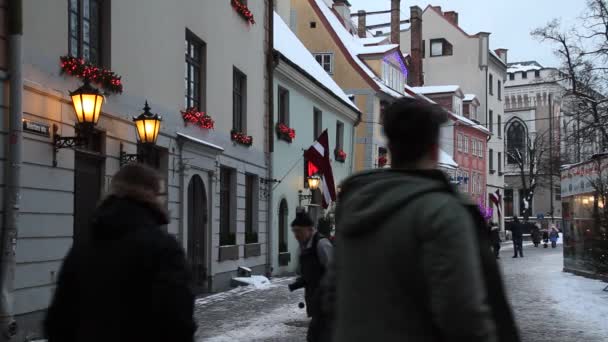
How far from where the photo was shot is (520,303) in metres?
15.6

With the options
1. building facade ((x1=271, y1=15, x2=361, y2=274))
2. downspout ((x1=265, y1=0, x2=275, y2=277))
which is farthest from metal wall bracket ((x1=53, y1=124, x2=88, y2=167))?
building facade ((x1=271, y1=15, x2=361, y2=274))

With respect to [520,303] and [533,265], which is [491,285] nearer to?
[520,303]

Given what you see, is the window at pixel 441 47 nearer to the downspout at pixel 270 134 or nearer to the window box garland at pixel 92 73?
Answer: the downspout at pixel 270 134

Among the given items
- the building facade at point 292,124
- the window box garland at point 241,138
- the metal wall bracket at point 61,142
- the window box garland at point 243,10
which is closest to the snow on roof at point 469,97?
the building facade at point 292,124

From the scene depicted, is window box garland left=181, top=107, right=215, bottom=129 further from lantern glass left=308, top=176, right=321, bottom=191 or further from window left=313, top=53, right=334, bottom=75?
window left=313, top=53, right=334, bottom=75

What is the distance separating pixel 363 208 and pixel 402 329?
411 mm

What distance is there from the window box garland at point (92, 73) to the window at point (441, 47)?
164 feet

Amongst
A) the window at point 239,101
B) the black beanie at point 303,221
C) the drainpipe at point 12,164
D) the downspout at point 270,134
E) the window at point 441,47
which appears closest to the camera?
the black beanie at point 303,221

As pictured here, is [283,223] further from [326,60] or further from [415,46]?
[415,46]

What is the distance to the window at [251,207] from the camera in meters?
20.7

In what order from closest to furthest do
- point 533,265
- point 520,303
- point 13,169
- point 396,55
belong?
point 13,169
point 520,303
point 533,265
point 396,55

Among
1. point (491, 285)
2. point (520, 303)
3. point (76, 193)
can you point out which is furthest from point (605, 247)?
point (491, 285)

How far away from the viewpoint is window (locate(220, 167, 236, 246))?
18.6 m

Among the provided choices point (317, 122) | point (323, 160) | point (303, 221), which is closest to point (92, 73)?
point (303, 221)
